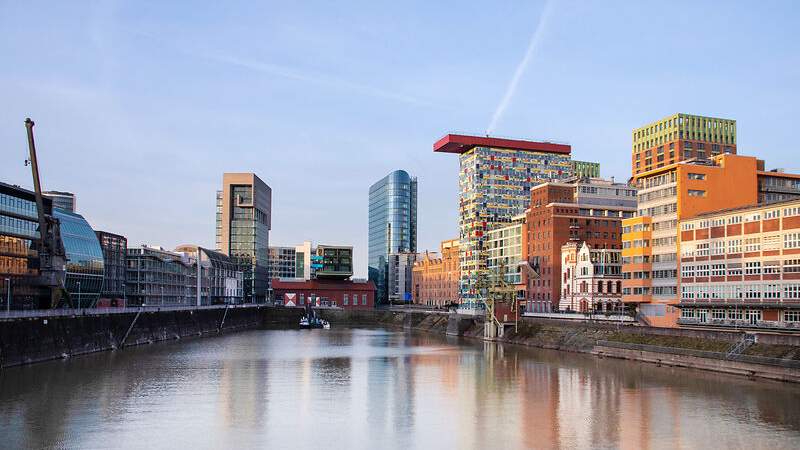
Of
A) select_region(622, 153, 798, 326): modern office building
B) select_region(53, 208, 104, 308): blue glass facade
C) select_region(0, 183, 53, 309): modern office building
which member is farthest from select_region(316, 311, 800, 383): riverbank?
select_region(53, 208, 104, 308): blue glass facade

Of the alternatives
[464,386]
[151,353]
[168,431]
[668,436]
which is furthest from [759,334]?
[151,353]

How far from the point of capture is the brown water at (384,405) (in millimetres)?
46469

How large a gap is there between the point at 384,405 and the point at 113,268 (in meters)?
Answer: 120

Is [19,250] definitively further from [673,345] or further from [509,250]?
[509,250]

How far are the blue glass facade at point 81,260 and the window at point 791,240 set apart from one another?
364 feet

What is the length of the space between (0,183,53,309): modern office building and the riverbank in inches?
3095

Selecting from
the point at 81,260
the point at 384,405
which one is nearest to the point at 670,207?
the point at 384,405

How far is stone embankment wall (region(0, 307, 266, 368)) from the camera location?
7900 cm

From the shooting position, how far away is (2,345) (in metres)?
75.8

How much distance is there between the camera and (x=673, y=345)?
91125mm

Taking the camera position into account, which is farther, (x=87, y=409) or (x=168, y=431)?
(x=87, y=409)

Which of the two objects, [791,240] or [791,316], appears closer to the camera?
[791,316]

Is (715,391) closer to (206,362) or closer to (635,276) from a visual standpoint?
(635,276)

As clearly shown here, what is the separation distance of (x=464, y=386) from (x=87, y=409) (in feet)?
112
